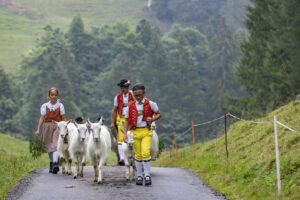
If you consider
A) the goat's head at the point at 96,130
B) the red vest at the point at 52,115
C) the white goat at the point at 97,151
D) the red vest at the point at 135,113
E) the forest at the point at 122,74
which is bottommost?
the white goat at the point at 97,151

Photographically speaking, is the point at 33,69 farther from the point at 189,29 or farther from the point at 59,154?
the point at 59,154

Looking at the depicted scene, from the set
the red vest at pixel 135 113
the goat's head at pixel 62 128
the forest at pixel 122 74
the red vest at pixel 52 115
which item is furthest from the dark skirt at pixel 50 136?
the forest at pixel 122 74

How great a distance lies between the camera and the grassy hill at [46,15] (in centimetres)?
13512

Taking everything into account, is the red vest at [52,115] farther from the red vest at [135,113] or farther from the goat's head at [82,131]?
the red vest at [135,113]

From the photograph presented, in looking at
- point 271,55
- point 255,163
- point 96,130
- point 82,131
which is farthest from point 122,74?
point 255,163

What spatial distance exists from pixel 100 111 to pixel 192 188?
8642 cm

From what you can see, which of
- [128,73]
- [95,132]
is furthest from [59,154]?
[128,73]

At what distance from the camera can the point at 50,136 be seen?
46.1 ft

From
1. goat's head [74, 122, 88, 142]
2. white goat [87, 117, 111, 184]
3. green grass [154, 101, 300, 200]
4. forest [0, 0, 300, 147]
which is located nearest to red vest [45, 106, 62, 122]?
goat's head [74, 122, 88, 142]

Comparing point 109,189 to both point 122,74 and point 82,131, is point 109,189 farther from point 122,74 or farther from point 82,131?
point 122,74

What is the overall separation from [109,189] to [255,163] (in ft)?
10.8

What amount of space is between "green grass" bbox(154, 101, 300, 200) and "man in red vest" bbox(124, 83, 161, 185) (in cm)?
168

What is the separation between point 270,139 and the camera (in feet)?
45.2

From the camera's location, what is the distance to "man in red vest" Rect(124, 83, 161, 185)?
37.2ft
